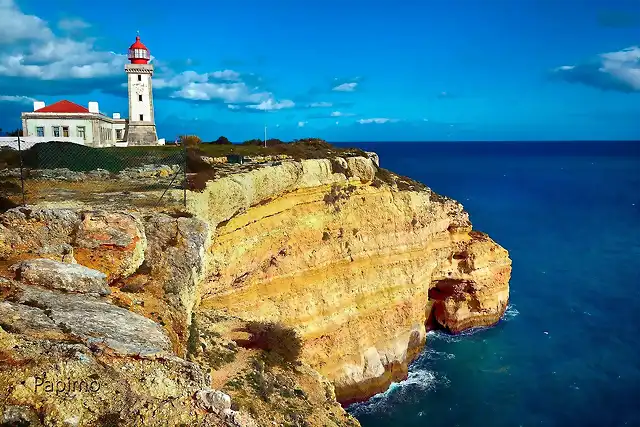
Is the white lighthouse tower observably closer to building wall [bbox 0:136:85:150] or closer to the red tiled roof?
the red tiled roof

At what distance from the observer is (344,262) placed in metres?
29.0

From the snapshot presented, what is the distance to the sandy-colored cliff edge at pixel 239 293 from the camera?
703cm

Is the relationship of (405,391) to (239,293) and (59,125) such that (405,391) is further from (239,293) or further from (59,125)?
(59,125)

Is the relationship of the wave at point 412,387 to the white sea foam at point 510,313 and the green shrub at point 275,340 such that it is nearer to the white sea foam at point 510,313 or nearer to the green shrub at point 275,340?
the white sea foam at point 510,313

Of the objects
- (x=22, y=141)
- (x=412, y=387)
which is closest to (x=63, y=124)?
(x=22, y=141)

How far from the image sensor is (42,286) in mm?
9461

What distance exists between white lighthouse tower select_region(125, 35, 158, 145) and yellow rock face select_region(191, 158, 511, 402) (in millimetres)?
22083

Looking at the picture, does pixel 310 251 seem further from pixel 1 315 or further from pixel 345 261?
pixel 1 315

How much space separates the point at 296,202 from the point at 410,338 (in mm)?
13175

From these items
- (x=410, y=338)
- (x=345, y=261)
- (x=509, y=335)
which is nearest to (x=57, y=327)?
(x=345, y=261)

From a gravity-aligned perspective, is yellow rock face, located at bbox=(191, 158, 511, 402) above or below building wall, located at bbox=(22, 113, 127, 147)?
below

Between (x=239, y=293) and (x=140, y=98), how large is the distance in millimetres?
27406

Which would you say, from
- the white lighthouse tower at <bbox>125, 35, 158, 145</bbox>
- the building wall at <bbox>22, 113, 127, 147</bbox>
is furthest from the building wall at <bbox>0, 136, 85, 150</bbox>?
the white lighthouse tower at <bbox>125, 35, 158, 145</bbox>

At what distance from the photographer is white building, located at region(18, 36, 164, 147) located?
122ft
